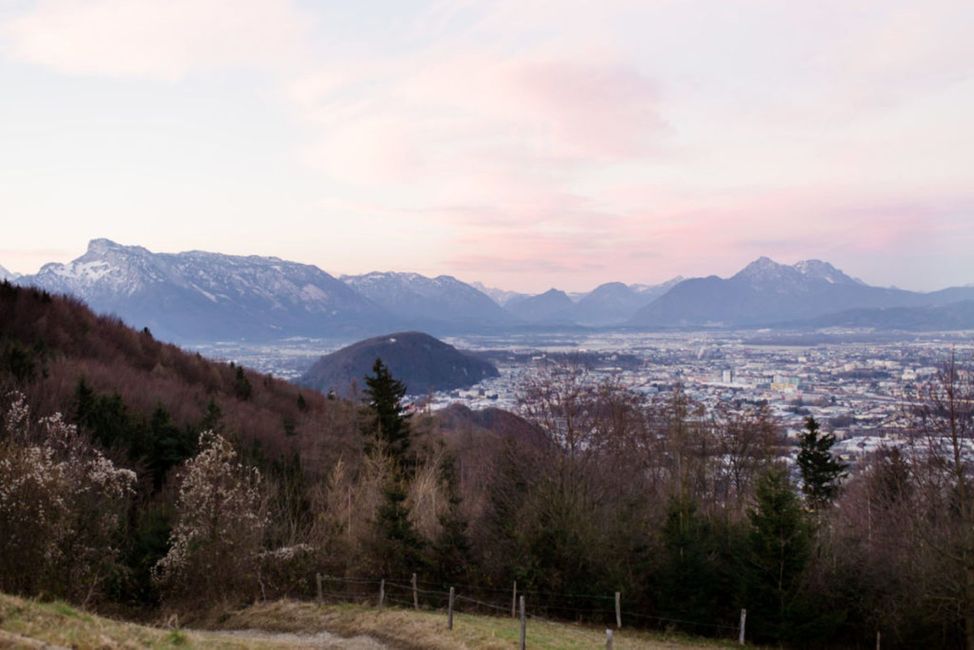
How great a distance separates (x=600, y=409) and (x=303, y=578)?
86.5 ft

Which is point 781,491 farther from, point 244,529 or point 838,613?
point 244,529

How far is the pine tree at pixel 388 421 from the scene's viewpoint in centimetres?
4781

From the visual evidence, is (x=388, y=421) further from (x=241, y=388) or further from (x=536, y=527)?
(x=241, y=388)

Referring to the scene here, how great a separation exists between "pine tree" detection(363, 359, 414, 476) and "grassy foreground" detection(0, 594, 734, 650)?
876 inches

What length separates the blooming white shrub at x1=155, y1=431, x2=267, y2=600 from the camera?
2609cm

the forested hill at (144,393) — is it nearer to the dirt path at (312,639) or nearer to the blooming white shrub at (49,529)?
the blooming white shrub at (49,529)

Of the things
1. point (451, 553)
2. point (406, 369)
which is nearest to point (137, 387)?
point (451, 553)

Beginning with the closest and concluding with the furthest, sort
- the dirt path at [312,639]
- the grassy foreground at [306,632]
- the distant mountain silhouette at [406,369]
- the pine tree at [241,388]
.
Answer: the grassy foreground at [306,632] → the dirt path at [312,639] → the pine tree at [241,388] → the distant mountain silhouette at [406,369]

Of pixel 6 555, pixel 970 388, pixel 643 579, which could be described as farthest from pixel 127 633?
pixel 970 388

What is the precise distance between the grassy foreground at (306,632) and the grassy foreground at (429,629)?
3cm

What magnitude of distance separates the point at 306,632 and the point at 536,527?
11.1 meters

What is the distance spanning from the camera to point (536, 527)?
29.7 metres

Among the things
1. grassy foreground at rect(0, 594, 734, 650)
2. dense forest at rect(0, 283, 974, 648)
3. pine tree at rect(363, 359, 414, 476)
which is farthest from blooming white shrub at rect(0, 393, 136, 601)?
pine tree at rect(363, 359, 414, 476)

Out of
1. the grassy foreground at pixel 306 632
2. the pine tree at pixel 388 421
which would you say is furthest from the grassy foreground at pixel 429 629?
the pine tree at pixel 388 421
